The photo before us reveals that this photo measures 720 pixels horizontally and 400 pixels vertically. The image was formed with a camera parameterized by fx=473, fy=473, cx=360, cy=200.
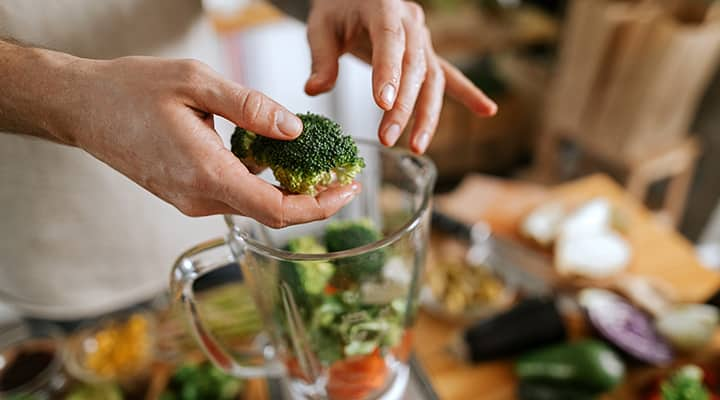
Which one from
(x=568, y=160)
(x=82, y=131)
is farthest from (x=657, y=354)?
(x=568, y=160)

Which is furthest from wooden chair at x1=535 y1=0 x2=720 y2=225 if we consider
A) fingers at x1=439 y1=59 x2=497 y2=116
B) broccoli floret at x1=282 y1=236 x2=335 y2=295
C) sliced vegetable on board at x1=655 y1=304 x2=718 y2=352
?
broccoli floret at x1=282 y1=236 x2=335 y2=295

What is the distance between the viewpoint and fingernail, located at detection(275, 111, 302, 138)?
359 mm

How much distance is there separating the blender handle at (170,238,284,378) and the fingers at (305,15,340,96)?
0.63 ft

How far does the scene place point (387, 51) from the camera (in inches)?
17.6

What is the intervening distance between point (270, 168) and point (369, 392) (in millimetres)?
358

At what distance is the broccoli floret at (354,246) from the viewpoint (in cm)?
47

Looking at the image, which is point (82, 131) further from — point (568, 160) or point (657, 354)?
point (568, 160)

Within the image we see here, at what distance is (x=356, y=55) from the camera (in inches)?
22.2

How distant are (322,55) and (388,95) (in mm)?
136

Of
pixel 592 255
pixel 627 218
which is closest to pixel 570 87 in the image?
pixel 627 218

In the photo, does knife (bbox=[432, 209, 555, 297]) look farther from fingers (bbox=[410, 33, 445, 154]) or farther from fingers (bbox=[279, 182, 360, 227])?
fingers (bbox=[279, 182, 360, 227])

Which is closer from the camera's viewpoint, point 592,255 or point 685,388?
point 685,388

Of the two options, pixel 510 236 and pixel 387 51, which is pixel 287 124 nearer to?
pixel 387 51

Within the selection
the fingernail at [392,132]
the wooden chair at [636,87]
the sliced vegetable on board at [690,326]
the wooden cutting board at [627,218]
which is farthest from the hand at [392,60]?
the wooden chair at [636,87]
